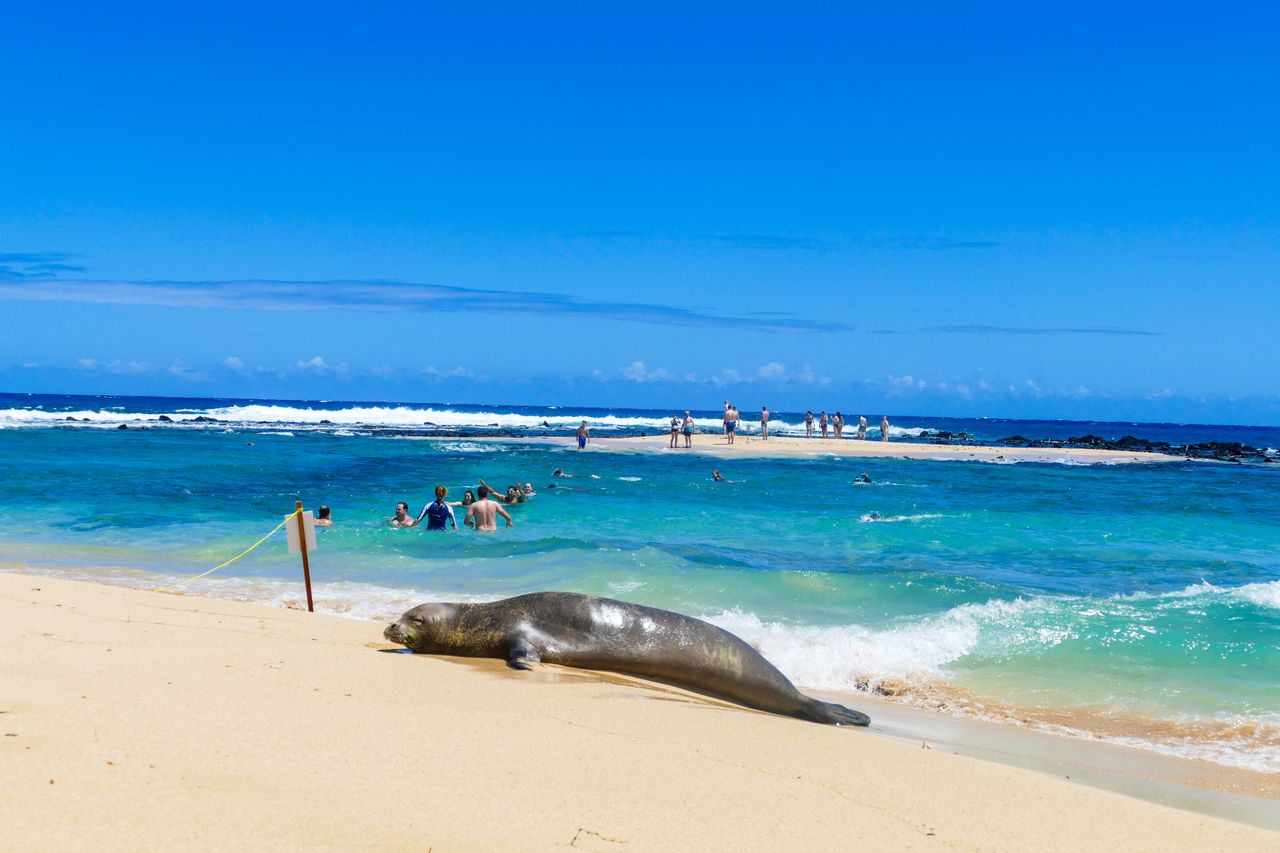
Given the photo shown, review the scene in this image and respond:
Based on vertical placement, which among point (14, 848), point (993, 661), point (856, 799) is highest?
point (14, 848)

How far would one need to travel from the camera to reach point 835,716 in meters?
6.86

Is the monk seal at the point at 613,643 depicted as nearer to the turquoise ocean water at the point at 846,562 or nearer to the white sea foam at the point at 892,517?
the turquoise ocean water at the point at 846,562

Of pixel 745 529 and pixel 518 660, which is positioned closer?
pixel 518 660

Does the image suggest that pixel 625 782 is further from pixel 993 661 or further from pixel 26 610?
pixel 993 661

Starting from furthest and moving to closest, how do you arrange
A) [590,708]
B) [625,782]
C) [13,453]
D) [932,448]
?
[932,448] → [13,453] → [590,708] → [625,782]

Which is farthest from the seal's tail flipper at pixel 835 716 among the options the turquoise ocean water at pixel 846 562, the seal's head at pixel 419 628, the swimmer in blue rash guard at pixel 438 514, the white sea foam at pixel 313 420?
the white sea foam at pixel 313 420

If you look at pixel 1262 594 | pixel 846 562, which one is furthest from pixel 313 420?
pixel 1262 594

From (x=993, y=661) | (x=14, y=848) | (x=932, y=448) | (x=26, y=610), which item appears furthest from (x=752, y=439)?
(x=14, y=848)

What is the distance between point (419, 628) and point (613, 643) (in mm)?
1600

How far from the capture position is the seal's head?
777cm

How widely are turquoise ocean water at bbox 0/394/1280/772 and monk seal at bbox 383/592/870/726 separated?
62.0 inches

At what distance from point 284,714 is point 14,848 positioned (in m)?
1.94

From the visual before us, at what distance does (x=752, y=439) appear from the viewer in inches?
2077

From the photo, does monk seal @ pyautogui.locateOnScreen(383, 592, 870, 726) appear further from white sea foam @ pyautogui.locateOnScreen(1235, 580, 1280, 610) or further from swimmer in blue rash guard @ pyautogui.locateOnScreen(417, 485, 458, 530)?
swimmer in blue rash guard @ pyautogui.locateOnScreen(417, 485, 458, 530)
